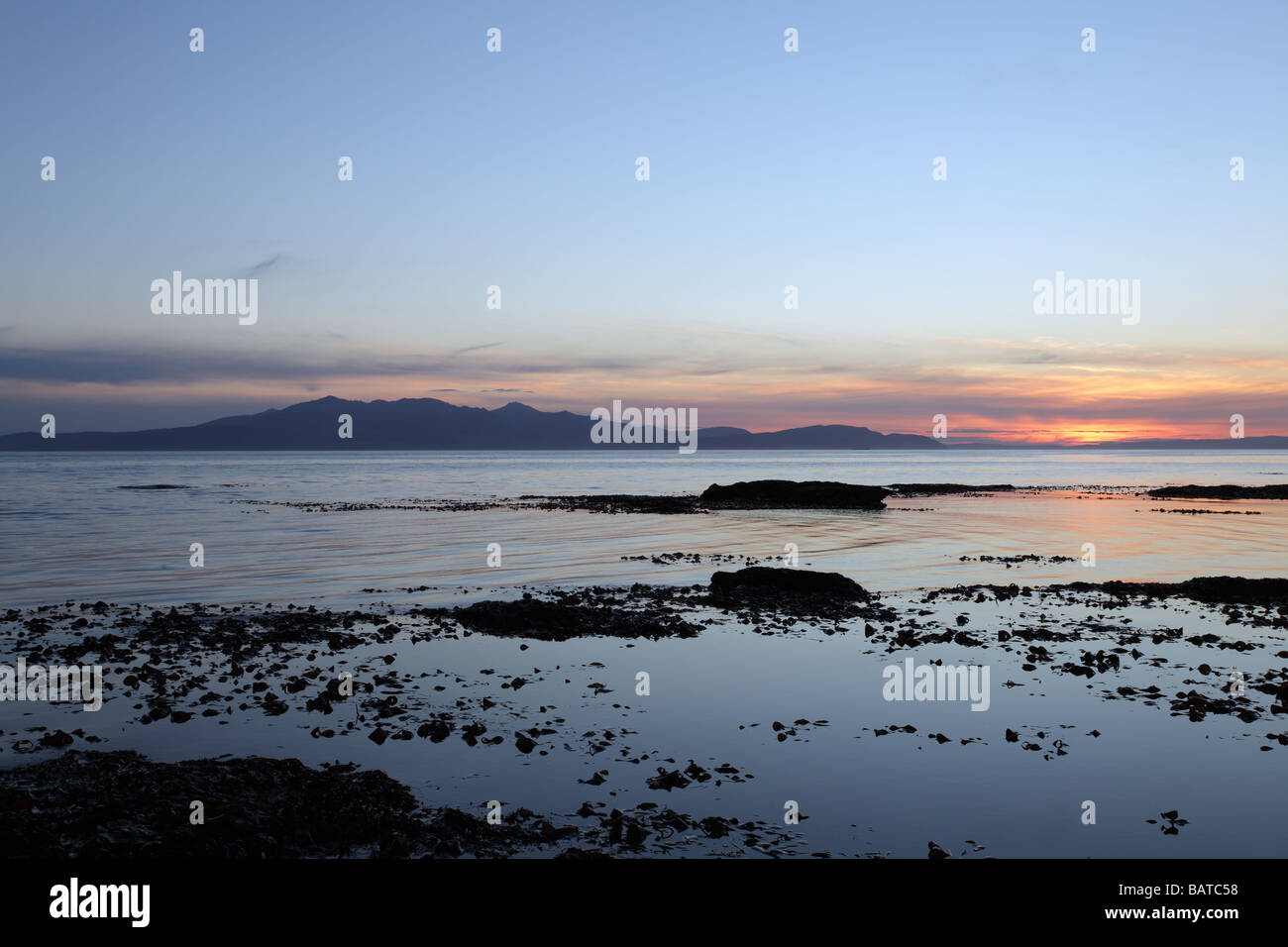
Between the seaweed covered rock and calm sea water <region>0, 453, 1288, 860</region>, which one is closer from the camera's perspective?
calm sea water <region>0, 453, 1288, 860</region>

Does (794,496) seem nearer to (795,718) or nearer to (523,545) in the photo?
(523,545)

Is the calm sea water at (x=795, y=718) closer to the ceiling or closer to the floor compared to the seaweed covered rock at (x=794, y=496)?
closer to the floor

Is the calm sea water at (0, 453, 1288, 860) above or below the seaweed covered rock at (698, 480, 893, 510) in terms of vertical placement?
below

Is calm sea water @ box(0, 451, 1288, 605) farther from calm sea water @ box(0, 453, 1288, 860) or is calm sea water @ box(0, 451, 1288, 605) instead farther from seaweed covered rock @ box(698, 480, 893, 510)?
seaweed covered rock @ box(698, 480, 893, 510)

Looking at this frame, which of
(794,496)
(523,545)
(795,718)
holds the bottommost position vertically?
(795,718)

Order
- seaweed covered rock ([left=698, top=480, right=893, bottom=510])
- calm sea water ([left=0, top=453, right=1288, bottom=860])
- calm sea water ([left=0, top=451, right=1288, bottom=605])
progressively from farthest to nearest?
seaweed covered rock ([left=698, top=480, right=893, bottom=510]), calm sea water ([left=0, top=451, right=1288, bottom=605]), calm sea water ([left=0, top=453, right=1288, bottom=860])

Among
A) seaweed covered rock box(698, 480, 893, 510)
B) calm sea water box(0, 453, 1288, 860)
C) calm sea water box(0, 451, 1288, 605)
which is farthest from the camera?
seaweed covered rock box(698, 480, 893, 510)

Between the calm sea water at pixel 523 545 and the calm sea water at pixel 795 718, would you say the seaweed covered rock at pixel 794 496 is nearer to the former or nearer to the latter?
the calm sea water at pixel 523 545

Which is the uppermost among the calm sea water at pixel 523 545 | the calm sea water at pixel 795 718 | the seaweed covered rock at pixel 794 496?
the seaweed covered rock at pixel 794 496

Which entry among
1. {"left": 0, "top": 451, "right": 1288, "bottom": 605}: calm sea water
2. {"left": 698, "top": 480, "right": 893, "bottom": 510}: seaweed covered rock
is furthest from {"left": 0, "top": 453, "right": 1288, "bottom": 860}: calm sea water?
{"left": 698, "top": 480, "right": 893, "bottom": 510}: seaweed covered rock

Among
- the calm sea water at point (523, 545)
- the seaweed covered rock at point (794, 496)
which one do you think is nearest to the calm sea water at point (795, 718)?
the calm sea water at point (523, 545)

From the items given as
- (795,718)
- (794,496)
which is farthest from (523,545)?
(794,496)

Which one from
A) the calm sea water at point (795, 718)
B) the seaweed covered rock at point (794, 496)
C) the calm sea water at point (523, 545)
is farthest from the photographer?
the seaweed covered rock at point (794, 496)
